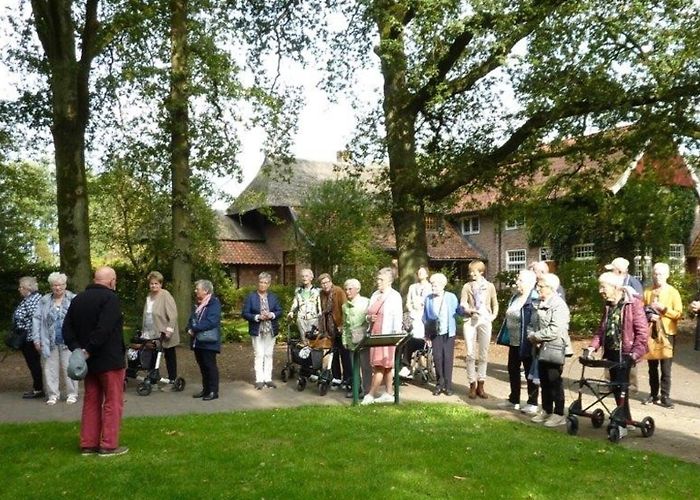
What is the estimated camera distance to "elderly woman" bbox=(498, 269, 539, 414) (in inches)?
370

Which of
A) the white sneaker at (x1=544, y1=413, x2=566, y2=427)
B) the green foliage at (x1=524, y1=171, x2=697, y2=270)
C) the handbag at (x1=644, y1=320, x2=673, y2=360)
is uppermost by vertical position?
the green foliage at (x1=524, y1=171, x2=697, y2=270)

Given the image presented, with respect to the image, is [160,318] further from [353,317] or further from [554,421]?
[554,421]

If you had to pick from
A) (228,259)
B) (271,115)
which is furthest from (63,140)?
(228,259)

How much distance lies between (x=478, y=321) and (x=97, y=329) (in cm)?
570

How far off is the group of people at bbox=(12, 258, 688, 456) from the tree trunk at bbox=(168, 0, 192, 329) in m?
6.30

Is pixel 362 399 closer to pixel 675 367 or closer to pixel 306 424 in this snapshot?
pixel 306 424

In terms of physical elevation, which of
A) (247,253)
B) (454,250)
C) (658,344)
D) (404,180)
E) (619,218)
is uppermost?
(404,180)

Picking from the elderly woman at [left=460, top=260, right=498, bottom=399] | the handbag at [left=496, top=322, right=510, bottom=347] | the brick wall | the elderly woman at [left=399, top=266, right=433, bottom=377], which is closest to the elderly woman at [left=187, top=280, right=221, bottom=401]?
the elderly woman at [left=399, top=266, right=433, bottom=377]

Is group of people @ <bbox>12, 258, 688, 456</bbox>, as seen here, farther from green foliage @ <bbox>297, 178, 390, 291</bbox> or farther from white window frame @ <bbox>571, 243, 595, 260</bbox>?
white window frame @ <bbox>571, 243, 595, 260</bbox>

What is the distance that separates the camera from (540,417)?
893 cm

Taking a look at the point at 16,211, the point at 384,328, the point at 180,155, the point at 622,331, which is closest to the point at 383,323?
the point at 384,328

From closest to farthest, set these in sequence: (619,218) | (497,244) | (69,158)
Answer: (69,158) < (619,218) < (497,244)

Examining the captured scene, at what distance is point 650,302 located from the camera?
10422 mm

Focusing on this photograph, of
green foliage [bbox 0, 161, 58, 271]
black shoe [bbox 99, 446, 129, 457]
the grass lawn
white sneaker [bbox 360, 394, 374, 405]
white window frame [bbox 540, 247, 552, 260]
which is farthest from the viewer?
white window frame [bbox 540, 247, 552, 260]
